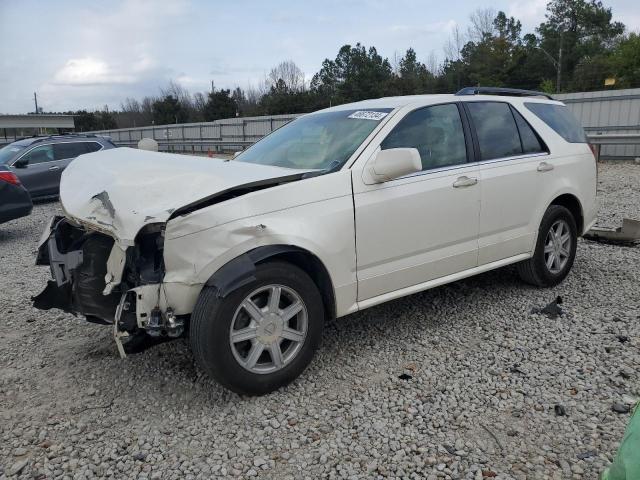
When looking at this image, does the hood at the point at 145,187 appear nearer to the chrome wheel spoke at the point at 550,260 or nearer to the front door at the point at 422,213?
the front door at the point at 422,213

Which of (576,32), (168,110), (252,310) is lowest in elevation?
(252,310)

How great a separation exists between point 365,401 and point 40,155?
1196 centimetres

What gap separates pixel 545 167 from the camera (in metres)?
4.87

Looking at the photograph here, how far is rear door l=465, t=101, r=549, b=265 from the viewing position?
4.45 meters

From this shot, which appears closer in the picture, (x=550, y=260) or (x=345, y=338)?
(x=345, y=338)

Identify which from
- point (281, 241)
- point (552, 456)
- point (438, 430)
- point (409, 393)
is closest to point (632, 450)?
point (552, 456)

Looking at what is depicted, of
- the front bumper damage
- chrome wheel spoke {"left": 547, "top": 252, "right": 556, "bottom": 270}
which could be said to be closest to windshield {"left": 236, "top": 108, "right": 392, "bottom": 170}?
the front bumper damage

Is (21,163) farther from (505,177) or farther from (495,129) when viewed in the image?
(505,177)

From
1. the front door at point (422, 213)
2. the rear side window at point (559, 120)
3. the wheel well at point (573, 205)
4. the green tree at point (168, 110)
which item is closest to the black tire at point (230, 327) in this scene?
the front door at point (422, 213)

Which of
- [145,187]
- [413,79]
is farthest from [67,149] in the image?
[413,79]

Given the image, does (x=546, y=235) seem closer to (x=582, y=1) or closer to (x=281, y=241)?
(x=281, y=241)

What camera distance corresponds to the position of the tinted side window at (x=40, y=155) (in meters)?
12.5

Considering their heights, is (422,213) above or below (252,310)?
above

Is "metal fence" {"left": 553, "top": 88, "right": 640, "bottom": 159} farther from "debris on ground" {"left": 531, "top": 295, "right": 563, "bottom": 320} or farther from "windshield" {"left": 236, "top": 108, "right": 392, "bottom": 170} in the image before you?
"windshield" {"left": 236, "top": 108, "right": 392, "bottom": 170}
